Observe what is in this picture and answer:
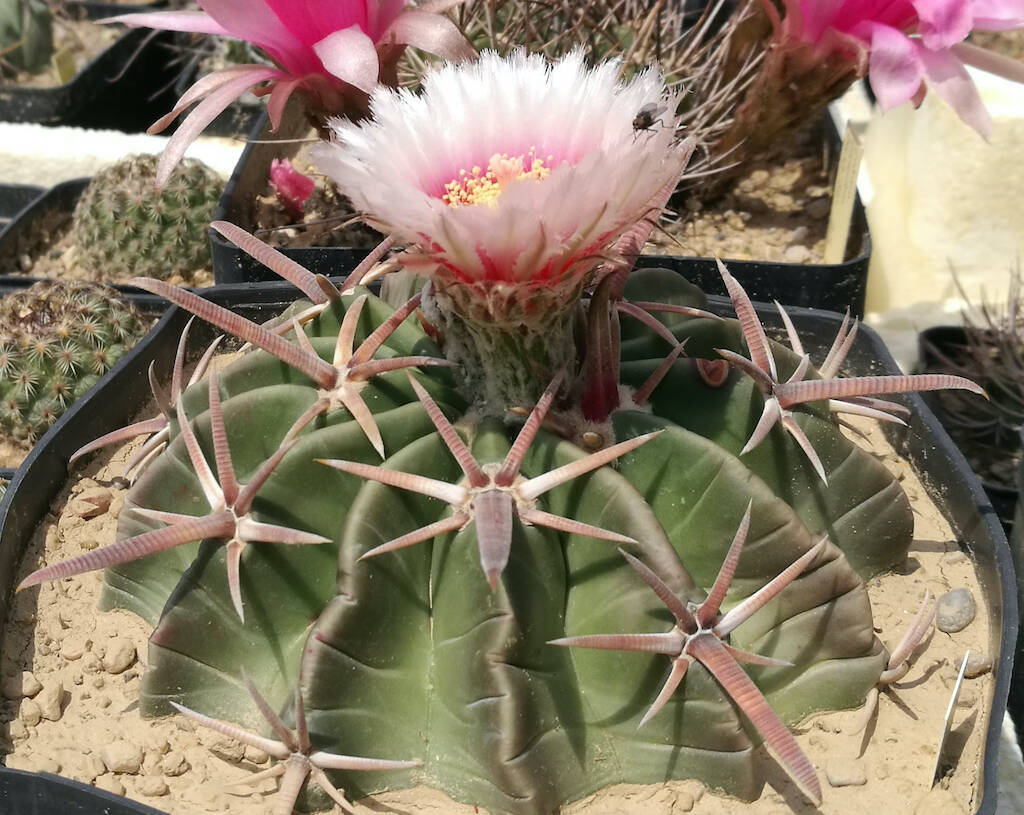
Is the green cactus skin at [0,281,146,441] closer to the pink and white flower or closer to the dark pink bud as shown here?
the dark pink bud

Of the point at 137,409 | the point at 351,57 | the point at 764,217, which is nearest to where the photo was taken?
the point at 351,57

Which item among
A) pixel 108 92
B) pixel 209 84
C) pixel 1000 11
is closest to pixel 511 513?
pixel 209 84

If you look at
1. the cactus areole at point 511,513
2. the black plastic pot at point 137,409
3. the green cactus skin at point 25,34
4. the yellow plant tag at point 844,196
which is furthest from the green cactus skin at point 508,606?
the green cactus skin at point 25,34

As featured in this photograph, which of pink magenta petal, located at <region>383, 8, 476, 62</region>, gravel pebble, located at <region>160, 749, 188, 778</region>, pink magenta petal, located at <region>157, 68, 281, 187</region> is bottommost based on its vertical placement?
gravel pebble, located at <region>160, 749, 188, 778</region>

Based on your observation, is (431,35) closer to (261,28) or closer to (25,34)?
(261,28)

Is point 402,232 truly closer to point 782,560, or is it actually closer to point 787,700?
point 782,560

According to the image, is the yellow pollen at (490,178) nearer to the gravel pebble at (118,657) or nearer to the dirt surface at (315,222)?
the gravel pebble at (118,657)

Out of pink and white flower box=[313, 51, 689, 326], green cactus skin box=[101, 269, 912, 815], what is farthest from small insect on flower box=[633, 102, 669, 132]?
green cactus skin box=[101, 269, 912, 815]
